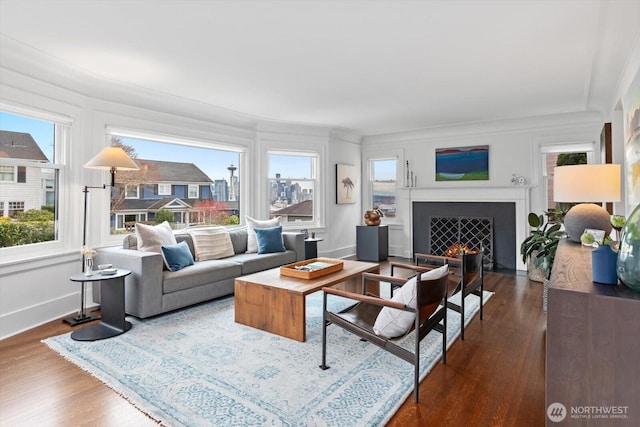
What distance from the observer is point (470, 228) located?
20.5ft

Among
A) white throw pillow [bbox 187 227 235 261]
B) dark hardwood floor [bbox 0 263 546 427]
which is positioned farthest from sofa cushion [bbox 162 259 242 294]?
dark hardwood floor [bbox 0 263 546 427]

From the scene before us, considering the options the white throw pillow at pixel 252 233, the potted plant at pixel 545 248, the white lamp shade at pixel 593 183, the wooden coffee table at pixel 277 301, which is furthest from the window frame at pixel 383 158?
the white lamp shade at pixel 593 183

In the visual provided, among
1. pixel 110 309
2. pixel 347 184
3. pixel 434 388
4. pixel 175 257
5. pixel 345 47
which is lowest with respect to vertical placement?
pixel 434 388

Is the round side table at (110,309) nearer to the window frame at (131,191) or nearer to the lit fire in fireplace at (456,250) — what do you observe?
the window frame at (131,191)

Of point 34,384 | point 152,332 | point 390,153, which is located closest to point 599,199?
Answer: point 152,332

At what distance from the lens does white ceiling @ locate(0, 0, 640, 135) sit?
245 centimetres

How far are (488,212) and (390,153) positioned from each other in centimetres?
213

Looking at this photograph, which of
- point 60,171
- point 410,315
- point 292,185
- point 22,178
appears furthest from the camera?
point 292,185

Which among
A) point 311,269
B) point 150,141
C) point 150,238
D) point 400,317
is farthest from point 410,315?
point 150,141

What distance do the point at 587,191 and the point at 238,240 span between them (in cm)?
390

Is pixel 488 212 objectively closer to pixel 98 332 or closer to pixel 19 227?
pixel 98 332

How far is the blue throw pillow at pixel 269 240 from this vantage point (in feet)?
16.0

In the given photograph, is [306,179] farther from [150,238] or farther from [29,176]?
[29,176]

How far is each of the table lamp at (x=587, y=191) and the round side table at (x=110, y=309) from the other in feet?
12.3
